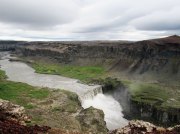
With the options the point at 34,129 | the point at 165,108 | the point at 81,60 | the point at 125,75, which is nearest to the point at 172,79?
the point at 125,75

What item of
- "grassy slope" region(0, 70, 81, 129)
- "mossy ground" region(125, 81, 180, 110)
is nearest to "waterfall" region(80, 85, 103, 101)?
"grassy slope" region(0, 70, 81, 129)

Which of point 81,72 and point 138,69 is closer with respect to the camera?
point 138,69

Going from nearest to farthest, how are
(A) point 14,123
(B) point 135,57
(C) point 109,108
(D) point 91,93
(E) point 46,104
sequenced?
(A) point 14,123 → (E) point 46,104 → (C) point 109,108 → (D) point 91,93 → (B) point 135,57

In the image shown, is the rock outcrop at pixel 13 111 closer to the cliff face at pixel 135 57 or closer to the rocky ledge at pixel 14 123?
the rocky ledge at pixel 14 123

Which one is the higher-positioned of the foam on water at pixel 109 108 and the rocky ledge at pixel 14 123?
the rocky ledge at pixel 14 123

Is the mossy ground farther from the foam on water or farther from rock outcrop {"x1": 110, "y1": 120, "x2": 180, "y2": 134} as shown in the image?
rock outcrop {"x1": 110, "y1": 120, "x2": 180, "y2": 134}

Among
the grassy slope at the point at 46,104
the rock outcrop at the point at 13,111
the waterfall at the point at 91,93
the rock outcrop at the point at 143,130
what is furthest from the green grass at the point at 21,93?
the rock outcrop at the point at 143,130

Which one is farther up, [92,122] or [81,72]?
[92,122]

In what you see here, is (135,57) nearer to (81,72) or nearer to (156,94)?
(81,72)

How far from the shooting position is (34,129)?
2600 centimetres

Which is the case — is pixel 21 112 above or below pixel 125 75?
above

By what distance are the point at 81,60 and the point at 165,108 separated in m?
84.0

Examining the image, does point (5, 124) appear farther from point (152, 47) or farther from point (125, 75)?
point (152, 47)

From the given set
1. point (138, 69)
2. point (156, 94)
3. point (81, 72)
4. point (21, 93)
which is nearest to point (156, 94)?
point (156, 94)
